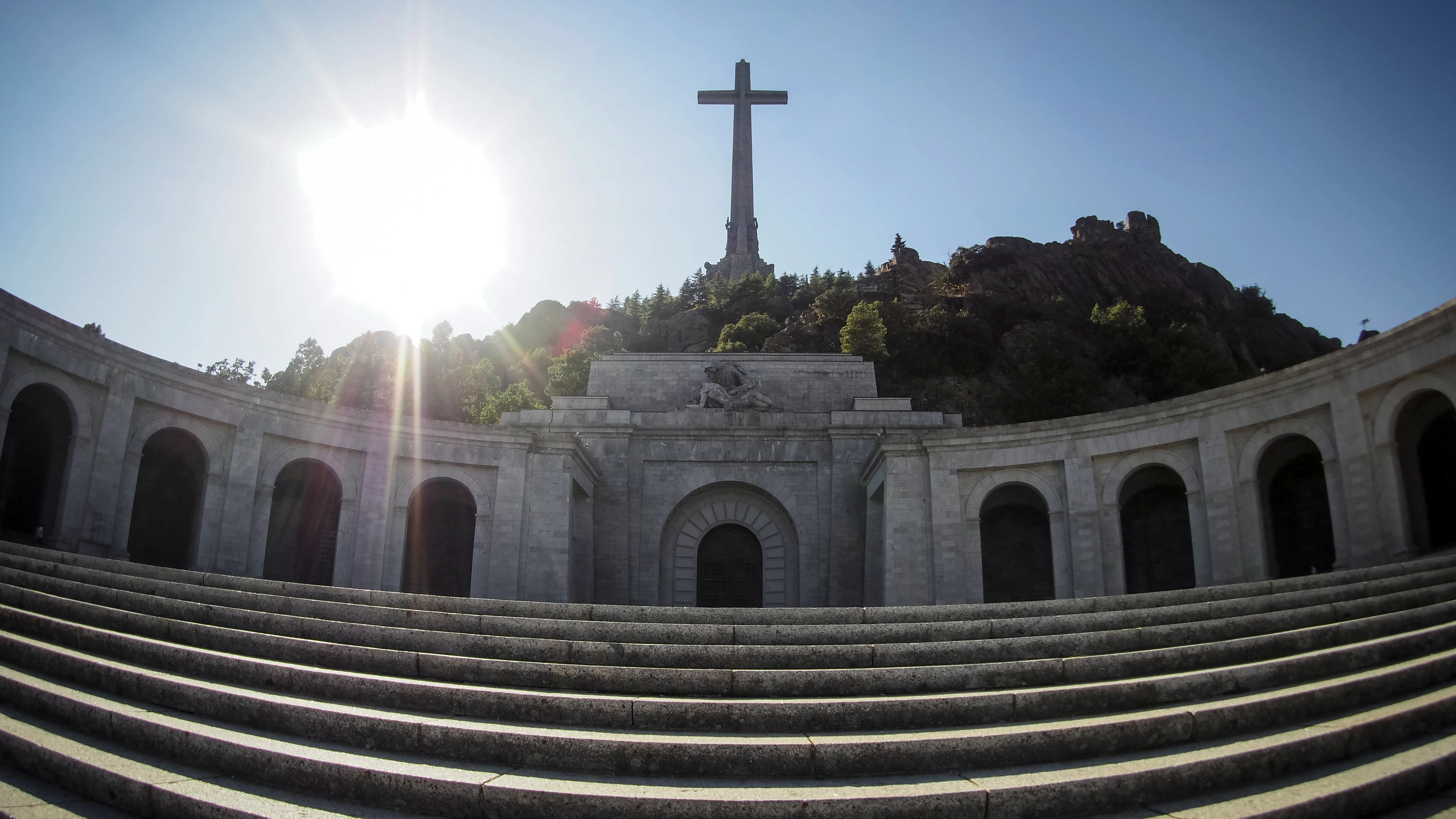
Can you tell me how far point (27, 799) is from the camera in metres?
7.03

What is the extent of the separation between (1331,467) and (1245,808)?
47.1ft

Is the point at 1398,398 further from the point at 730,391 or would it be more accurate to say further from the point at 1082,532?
the point at 730,391

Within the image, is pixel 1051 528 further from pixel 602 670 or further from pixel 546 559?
pixel 602 670

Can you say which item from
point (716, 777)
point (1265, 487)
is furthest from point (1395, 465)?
point (716, 777)

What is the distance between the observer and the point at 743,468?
28.5 meters

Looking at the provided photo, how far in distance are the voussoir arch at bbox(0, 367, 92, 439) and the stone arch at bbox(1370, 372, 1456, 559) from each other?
25849 mm

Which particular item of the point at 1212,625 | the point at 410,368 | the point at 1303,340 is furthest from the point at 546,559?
the point at 1303,340

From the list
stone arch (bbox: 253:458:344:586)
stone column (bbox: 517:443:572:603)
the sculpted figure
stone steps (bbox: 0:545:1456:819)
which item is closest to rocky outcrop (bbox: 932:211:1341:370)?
the sculpted figure

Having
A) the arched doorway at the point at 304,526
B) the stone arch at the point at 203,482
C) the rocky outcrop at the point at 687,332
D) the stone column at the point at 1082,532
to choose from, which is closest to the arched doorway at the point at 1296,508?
the stone column at the point at 1082,532

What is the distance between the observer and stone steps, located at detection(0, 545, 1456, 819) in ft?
22.8

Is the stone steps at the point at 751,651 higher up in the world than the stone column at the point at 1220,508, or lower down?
lower down

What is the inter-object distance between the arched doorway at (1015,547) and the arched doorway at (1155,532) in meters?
2.15

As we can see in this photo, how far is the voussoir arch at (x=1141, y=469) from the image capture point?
69.8 ft

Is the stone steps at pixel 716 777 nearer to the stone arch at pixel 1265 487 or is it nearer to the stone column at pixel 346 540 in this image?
the stone arch at pixel 1265 487
